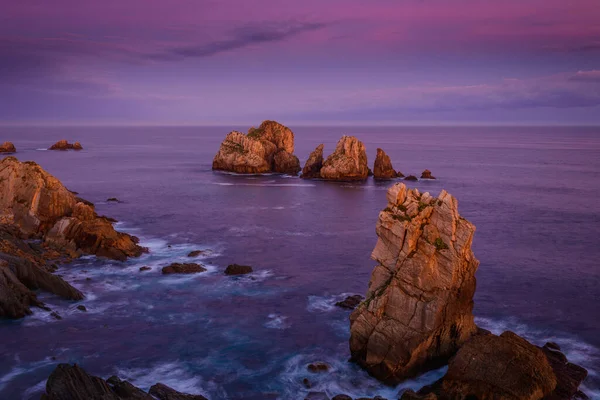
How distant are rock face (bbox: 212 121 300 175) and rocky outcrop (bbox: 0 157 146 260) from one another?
71.6 metres

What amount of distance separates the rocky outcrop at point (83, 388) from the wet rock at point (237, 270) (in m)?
23.4

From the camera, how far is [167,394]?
28.5 metres

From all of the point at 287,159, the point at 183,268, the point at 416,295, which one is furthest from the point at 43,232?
the point at 287,159

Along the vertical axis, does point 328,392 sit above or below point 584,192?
below

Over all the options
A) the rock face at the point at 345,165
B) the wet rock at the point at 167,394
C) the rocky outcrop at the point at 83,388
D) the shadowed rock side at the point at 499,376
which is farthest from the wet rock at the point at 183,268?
the rock face at the point at 345,165

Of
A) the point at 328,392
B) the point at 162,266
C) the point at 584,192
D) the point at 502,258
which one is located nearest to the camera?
the point at 328,392

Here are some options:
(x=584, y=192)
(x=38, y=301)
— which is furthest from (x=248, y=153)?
(x=38, y=301)

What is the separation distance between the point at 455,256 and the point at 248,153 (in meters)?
104

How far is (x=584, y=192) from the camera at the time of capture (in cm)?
10094

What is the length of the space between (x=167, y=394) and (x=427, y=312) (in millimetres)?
15179

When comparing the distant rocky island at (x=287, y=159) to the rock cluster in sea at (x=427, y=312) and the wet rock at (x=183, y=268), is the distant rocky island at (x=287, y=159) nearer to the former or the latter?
the wet rock at (x=183, y=268)

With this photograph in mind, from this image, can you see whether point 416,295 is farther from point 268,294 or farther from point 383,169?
point 383,169

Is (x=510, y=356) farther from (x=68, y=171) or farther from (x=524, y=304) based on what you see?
(x=68, y=171)

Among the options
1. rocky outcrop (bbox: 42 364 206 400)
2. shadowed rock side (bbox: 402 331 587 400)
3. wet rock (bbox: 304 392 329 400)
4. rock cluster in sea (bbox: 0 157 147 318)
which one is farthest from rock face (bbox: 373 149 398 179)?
rocky outcrop (bbox: 42 364 206 400)
